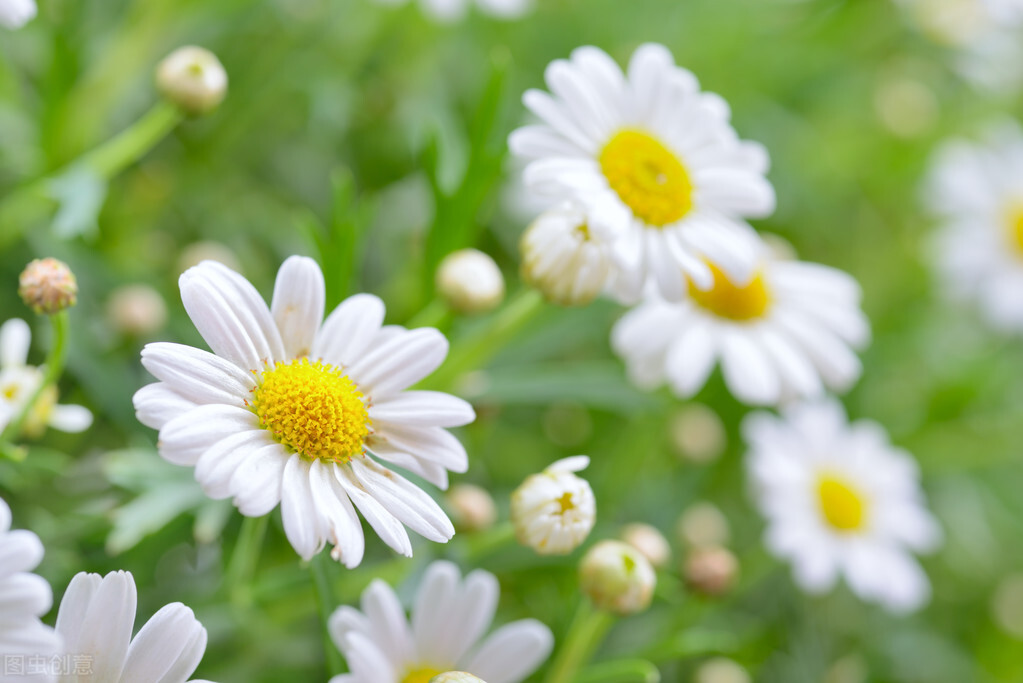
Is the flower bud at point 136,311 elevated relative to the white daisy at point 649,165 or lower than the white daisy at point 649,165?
lower

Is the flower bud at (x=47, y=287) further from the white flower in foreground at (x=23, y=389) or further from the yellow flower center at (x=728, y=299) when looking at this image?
the yellow flower center at (x=728, y=299)

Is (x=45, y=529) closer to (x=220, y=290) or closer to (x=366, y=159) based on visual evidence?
(x=220, y=290)

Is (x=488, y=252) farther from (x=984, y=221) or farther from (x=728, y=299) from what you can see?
(x=984, y=221)

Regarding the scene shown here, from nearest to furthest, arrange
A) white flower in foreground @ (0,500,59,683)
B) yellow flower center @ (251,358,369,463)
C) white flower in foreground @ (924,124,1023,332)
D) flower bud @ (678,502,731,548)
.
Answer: white flower in foreground @ (0,500,59,683), yellow flower center @ (251,358,369,463), flower bud @ (678,502,731,548), white flower in foreground @ (924,124,1023,332)

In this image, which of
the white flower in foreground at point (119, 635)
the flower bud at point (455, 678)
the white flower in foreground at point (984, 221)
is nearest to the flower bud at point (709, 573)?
the flower bud at point (455, 678)

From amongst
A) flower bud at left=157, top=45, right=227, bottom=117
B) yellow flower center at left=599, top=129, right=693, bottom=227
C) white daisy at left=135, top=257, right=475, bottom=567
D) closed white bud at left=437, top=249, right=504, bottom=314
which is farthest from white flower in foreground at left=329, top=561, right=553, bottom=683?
flower bud at left=157, top=45, right=227, bottom=117

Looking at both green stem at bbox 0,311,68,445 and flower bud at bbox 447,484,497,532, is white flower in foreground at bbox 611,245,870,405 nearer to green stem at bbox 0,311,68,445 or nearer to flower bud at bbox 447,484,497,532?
flower bud at bbox 447,484,497,532

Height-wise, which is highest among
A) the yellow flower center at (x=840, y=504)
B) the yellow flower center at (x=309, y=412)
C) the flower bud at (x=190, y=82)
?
the yellow flower center at (x=840, y=504)

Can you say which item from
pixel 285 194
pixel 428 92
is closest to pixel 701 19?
pixel 428 92
